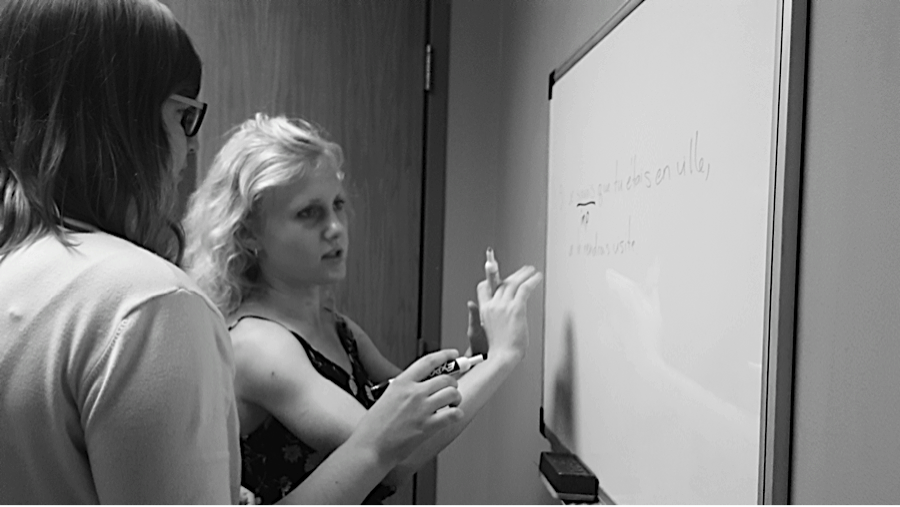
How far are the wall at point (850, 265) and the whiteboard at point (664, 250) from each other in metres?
0.03

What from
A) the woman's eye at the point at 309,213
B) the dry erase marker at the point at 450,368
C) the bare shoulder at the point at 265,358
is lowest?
the dry erase marker at the point at 450,368

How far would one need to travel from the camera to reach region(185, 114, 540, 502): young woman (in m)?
0.48

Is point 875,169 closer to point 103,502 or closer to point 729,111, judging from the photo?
point 729,111

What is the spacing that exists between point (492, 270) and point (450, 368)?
3.3 inches

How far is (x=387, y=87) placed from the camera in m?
0.55

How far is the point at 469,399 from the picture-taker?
58cm

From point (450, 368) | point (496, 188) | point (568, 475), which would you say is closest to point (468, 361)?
point (450, 368)

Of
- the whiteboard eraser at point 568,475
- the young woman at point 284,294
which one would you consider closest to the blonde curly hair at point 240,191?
the young woman at point 284,294

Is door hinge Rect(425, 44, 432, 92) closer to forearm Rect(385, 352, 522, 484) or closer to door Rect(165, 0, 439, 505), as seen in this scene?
door Rect(165, 0, 439, 505)

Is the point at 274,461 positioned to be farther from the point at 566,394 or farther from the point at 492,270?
the point at 566,394

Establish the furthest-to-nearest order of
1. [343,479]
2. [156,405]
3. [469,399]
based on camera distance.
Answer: [469,399] < [343,479] < [156,405]

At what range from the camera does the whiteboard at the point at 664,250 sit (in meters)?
0.56

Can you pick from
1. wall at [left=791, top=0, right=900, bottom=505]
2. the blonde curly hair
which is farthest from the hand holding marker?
wall at [left=791, top=0, right=900, bottom=505]

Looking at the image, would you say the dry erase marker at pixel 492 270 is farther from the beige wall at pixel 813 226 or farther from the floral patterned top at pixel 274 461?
the floral patterned top at pixel 274 461
